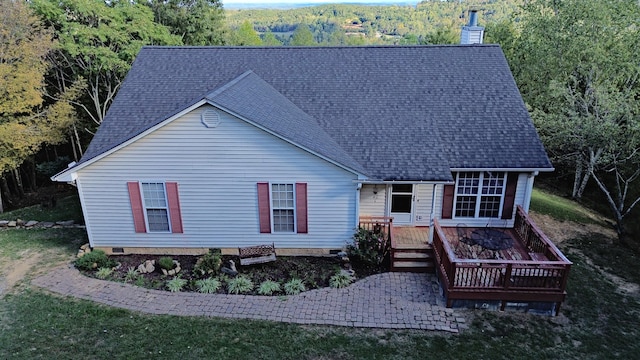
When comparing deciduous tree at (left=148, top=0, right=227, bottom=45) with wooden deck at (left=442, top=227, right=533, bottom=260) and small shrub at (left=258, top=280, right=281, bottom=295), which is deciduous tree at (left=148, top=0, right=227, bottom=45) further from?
wooden deck at (left=442, top=227, right=533, bottom=260)

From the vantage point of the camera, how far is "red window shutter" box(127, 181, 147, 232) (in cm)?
1261

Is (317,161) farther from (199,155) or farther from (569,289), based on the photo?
(569,289)

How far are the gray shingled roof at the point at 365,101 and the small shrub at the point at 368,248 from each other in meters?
1.84

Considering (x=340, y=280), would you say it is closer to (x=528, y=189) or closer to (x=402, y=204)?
(x=402, y=204)

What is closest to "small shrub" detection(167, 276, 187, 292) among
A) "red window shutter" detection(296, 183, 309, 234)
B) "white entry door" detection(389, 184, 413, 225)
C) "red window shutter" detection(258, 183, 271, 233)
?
"red window shutter" detection(258, 183, 271, 233)

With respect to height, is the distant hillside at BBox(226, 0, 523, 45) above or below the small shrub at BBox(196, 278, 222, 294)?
above

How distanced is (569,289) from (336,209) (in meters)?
7.04

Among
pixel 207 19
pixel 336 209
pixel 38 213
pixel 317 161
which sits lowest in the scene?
pixel 38 213

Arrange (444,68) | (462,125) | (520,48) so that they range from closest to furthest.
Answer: (462,125) → (444,68) → (520,48)

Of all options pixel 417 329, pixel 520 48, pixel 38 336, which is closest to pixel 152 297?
pixel 38 336

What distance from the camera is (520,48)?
26.3 metres

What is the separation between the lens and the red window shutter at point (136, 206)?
12609 millimetres

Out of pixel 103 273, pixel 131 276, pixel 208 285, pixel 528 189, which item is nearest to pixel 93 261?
pixel 103 273

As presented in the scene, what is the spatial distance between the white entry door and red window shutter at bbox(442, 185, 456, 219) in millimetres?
1101
